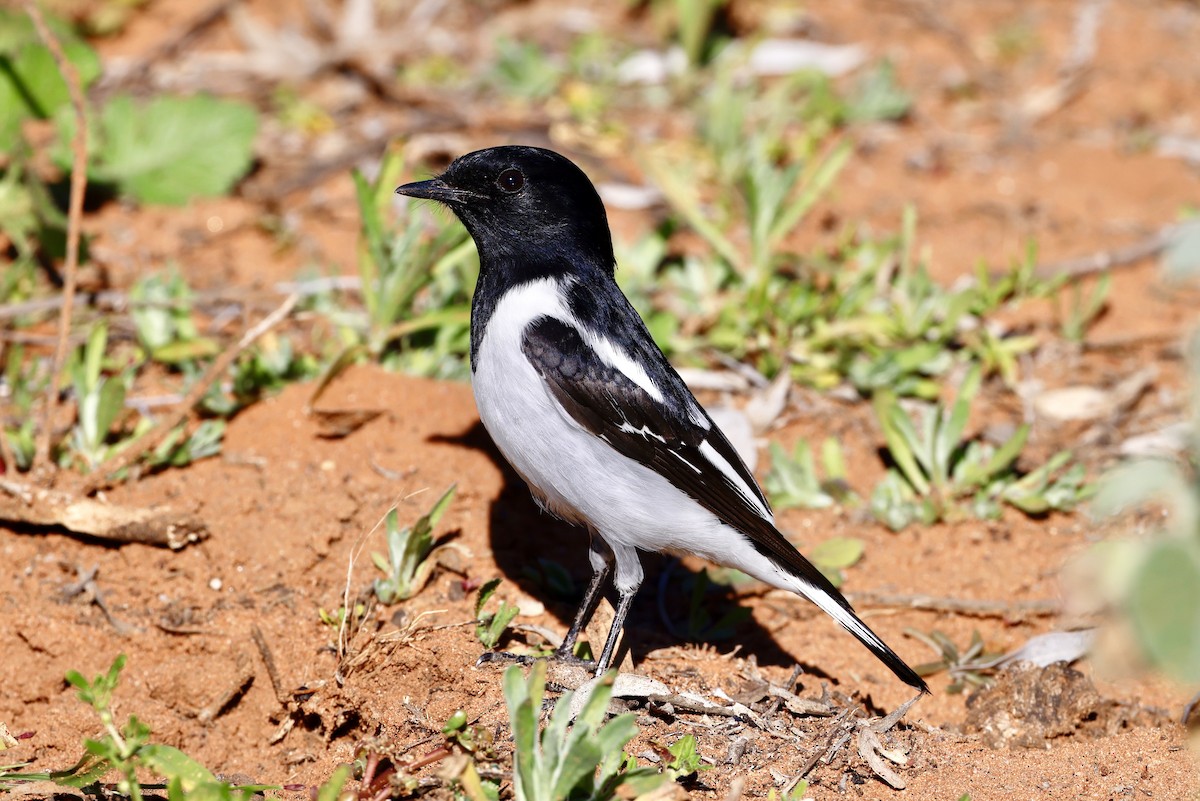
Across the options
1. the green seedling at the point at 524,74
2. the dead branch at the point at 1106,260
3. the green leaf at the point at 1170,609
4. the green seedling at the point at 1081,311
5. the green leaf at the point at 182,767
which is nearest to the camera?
the green leaf at the point at 1170,609

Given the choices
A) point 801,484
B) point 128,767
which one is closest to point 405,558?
point 128,767

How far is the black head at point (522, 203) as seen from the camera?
4.50 metres

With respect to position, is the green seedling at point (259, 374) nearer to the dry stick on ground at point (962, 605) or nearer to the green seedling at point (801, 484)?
the green seedling at point (801, 484)

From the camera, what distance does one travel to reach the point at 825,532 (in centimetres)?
533

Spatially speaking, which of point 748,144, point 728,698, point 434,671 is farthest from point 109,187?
point 728,698

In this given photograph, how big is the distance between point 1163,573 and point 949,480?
137 inches

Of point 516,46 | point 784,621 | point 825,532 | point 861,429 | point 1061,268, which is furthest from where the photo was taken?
point 516,46

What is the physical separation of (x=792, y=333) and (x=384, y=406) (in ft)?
7.26

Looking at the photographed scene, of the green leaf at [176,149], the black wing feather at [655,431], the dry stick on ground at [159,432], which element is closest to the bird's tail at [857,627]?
the black wing feather at [655,431]

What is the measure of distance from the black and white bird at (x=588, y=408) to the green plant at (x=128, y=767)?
1.38 meters

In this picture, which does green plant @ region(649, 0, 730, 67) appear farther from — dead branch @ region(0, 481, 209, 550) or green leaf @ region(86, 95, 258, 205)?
dead branch @ region(0, 481, 209, 550)

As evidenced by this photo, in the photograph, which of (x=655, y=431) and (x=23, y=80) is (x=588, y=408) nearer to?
(x=655, y=431)

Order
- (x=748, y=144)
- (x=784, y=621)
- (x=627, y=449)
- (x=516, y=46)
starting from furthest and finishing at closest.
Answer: (x=516, y=46), (x=748, y=144), (x=784, y=621), (x=627, y=449)

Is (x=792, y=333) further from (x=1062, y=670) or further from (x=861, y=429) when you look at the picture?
(x=1062, y=670)
